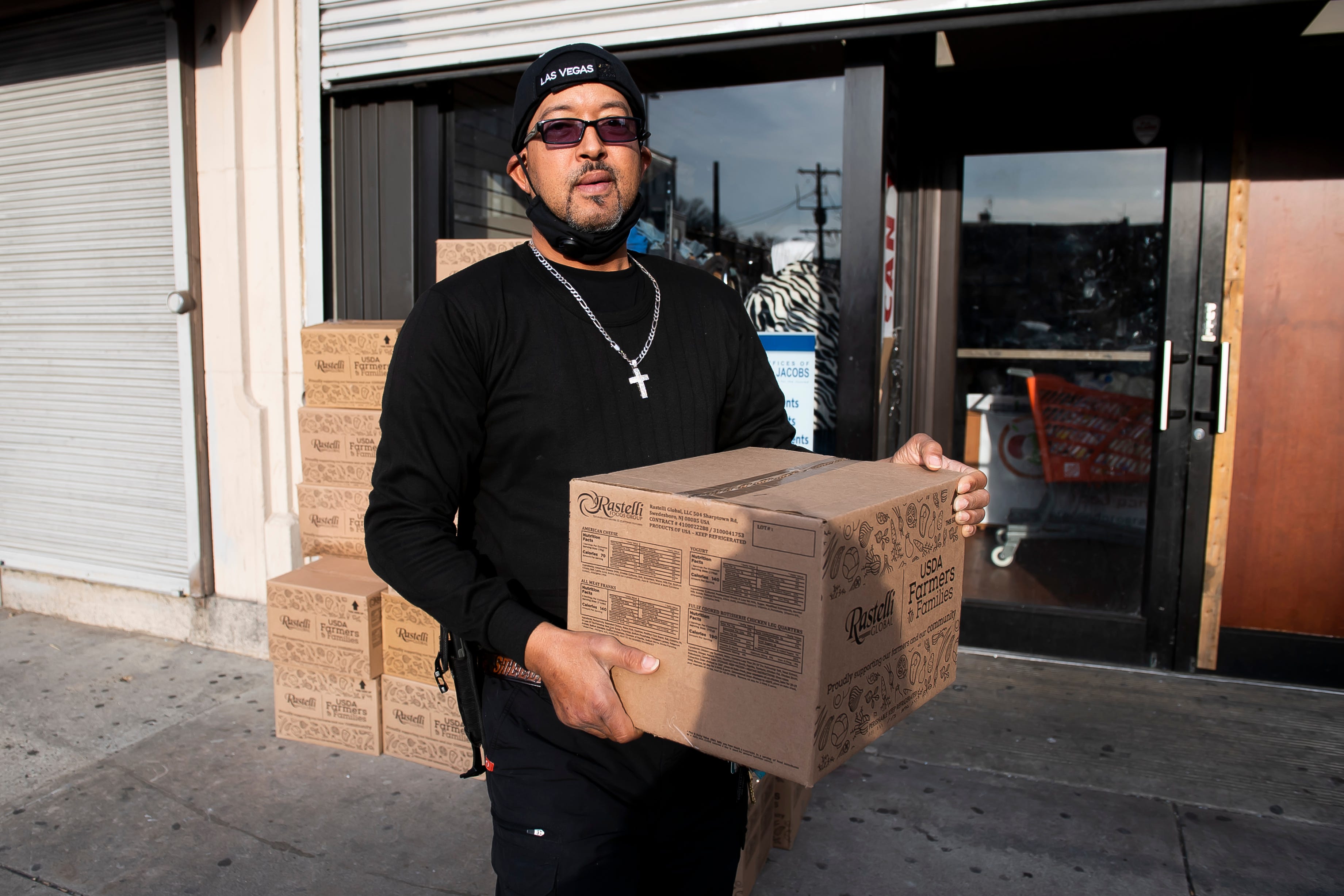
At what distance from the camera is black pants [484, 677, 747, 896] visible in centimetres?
150

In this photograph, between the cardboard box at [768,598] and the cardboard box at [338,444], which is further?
the cardboard box at [338,444]

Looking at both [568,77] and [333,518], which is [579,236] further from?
[333,518]

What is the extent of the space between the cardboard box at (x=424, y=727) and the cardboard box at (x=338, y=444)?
0.79m

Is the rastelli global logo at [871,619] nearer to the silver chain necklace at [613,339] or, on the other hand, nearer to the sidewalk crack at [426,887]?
the silver chain necklace at [613,339]

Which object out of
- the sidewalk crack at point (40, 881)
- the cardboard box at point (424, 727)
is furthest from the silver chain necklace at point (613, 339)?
the sidewalk crack at point (40, 881)

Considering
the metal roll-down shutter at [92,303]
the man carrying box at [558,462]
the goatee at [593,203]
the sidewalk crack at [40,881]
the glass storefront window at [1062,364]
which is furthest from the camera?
the metal roll-down shutter at [92,303]

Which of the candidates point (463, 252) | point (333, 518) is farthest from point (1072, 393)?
point (333, 518)

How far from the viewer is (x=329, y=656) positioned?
3424 millimetres

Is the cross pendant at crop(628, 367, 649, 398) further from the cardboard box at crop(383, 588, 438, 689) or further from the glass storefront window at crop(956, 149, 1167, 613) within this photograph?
the glass storefront window at crop(956, 149, 1167, 613)

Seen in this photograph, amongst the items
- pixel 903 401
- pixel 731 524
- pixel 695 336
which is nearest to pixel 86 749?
pixel 695 336

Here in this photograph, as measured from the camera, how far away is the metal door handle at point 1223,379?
3805 mm

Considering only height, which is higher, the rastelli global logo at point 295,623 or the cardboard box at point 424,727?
the rastelli global logo at point 295,623

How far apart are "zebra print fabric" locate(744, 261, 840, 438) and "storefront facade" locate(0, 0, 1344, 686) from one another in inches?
4.6

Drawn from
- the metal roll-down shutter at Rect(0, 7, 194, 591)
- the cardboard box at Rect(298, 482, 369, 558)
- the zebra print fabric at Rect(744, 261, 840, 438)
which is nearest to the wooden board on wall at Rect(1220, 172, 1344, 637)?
the zebra print fabric at Rect(744, 261, 840, 438)
